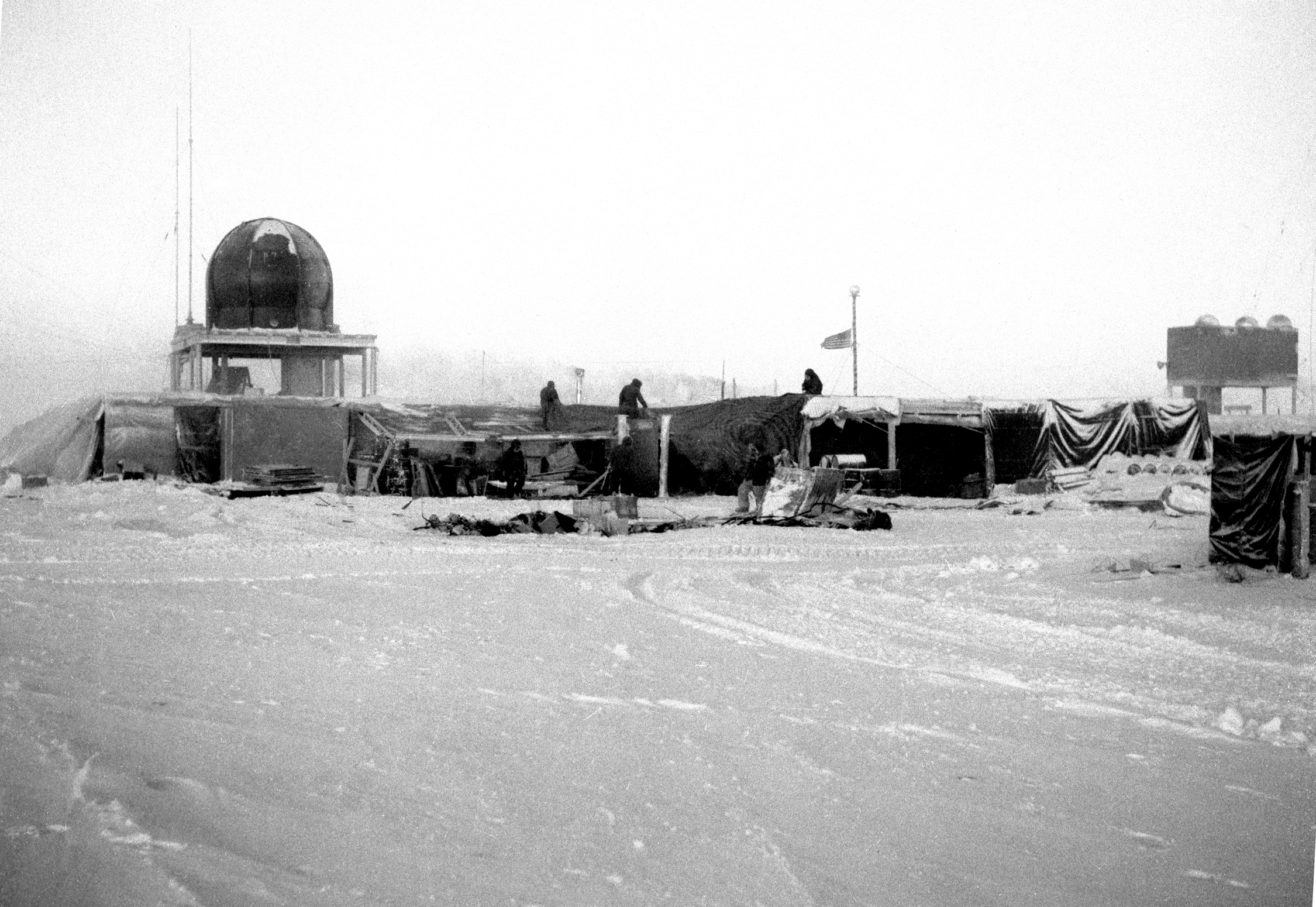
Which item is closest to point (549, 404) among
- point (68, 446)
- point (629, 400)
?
point (629, 400)

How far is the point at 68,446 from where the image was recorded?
21328mm

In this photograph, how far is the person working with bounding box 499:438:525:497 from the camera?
2031cm

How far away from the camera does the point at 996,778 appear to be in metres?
4.40

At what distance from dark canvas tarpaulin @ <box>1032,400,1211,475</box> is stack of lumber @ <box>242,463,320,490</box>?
13693 millimetres

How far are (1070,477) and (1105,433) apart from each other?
65.9 inches

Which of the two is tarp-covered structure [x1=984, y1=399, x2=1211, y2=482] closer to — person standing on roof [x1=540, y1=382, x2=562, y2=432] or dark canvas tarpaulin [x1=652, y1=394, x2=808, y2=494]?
dark canvas tarpaulin [x1=652, y1=394, x2=808, y2=494]

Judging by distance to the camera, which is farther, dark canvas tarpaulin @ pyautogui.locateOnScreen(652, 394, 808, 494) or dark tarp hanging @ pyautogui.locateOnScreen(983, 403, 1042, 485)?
dark tarp hanging @ pyautogui.locateOnScreen(983, 403, 1042, 485)

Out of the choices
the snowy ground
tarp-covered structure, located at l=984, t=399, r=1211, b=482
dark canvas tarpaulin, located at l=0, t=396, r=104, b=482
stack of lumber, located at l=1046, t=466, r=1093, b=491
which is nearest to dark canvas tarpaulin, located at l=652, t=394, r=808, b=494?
tarp-covered structure, located at l=984, t=399, r=1211, b=482

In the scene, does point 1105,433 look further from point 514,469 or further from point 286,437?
point 286,437

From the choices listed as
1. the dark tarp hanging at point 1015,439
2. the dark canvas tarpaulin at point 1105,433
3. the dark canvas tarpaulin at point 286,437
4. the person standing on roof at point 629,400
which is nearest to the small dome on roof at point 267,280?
the dark canvas tarpaulin at point 286,437

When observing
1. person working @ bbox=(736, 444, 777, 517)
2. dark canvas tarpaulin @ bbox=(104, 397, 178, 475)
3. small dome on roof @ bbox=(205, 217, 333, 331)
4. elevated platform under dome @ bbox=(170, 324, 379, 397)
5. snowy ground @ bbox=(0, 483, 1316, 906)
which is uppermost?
small dome on roof @ bbox=(205, 217, 333, 331)

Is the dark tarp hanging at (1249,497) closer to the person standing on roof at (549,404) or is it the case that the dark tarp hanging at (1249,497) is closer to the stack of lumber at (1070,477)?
the stack of lumber at (1070,477)

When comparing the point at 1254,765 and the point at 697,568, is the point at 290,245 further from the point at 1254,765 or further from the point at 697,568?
the point at 1254,765

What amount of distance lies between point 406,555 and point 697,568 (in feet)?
9.06
